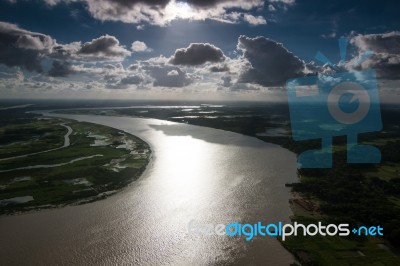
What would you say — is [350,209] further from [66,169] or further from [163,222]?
[66,169]

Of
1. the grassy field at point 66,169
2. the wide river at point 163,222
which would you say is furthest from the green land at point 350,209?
the grassy field at point 66,169

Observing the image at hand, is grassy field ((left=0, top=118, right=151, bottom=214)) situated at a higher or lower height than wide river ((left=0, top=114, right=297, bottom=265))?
higher

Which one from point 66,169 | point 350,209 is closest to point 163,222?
point 350,209

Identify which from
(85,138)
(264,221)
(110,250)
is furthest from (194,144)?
(110,250)

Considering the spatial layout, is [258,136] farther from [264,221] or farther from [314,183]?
[264,221]

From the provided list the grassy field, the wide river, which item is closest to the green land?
the wide river

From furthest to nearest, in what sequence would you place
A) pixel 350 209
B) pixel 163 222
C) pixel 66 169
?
pixel 66 169
pixel 350 209
pixel 163 222

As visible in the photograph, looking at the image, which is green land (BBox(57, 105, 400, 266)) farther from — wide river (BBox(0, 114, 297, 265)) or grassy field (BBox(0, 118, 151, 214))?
grassy field (BBox(0, 118, 151, 214))
